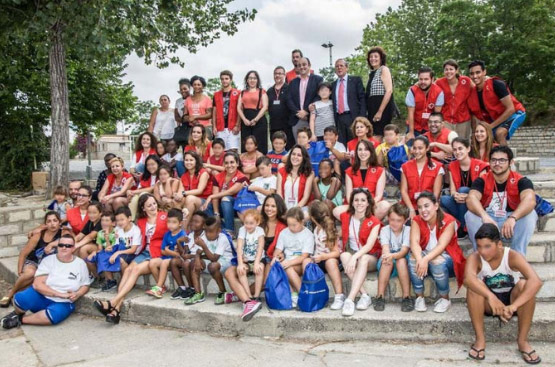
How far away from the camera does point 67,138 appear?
9289 mm

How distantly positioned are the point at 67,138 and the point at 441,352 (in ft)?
25.9

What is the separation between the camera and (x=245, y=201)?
20.8 ft

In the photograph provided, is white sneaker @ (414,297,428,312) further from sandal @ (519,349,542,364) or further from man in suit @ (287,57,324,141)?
man in suit @ (287,57,324,141)

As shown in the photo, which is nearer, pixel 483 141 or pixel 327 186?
pixel 483 141

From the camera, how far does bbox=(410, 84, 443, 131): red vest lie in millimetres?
6863

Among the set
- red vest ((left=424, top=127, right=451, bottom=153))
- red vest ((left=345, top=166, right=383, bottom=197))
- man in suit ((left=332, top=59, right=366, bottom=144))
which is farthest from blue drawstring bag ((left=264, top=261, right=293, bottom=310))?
man in suit ((left=332, top=59, right=366, bottom=144))

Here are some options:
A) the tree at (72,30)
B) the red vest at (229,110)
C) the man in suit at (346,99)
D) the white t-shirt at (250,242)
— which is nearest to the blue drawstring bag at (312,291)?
the white t-shirt at (250,242)

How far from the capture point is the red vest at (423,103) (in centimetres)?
686

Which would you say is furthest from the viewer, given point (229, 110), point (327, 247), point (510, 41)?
point (510, 41)

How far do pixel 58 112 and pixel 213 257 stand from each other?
18.5 feet

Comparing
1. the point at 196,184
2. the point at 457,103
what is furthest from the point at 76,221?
the point at 457,103

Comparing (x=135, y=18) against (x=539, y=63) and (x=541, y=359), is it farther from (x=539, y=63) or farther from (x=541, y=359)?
(x=539, y=63)

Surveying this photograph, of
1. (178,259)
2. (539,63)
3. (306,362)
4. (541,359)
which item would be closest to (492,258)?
(541,359)

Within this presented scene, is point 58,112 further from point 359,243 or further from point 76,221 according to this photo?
point 359,243
